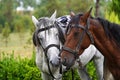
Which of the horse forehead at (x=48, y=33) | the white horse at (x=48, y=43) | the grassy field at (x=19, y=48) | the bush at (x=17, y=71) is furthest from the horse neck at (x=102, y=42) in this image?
the grassy field at (x=19, y=48)

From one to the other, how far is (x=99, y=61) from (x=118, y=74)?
1.79 m

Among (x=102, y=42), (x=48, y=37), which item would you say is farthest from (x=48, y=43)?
(x=102, y=42)

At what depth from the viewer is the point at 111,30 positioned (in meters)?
4.36

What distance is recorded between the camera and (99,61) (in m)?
6.15

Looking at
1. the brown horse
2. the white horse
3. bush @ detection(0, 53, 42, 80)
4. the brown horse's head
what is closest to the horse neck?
the brown horse

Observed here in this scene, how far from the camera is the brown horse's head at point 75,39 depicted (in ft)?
13.4

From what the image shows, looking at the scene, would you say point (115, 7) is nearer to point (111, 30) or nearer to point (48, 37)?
point (48, 37)

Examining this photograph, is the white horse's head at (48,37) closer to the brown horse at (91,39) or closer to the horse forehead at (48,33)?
the horse forehead at (48,33)

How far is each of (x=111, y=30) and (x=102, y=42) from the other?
0.20 m

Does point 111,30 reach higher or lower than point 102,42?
higher

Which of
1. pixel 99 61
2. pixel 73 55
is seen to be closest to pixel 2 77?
pixel 99 61

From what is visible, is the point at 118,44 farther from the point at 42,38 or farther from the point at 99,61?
the point at 99,61

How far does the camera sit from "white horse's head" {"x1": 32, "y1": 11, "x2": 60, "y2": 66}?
5.13 metres


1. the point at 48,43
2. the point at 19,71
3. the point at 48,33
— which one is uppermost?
the point at 48,33
